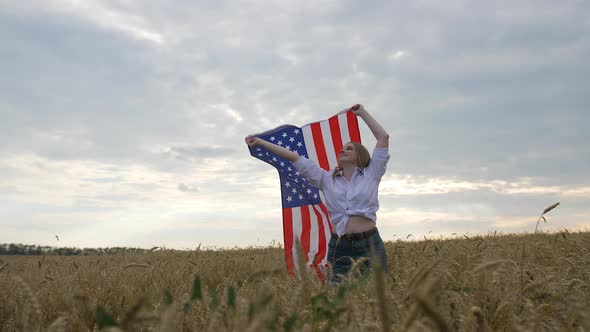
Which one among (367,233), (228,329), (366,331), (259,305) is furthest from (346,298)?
(367,233)

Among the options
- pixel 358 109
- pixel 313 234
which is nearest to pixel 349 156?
pixel 358 109

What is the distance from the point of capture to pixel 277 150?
5.22 m

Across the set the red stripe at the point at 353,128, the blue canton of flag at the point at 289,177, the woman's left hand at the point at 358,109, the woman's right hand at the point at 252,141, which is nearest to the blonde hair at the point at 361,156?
the woman's left hand at the point at 358,109

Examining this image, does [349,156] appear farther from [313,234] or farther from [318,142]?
[313,234]

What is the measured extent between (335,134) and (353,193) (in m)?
1.83

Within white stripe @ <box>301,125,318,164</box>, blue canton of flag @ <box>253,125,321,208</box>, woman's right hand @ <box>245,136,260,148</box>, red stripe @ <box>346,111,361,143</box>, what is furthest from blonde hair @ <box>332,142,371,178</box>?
white stripe @ <box>301,125,318,164</box>

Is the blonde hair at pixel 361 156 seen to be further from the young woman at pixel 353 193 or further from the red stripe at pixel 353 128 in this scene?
the red stripe at pixel 353 128

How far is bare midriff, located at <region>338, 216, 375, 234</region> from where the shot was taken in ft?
15.6

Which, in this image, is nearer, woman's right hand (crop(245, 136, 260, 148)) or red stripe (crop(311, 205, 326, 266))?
woman's right hand (crop(245, 136, 260, 148))

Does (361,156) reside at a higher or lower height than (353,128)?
lower

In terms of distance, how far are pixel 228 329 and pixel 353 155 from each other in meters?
3.87

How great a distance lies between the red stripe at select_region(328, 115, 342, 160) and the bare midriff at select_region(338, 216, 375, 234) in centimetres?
183

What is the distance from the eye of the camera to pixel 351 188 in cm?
492

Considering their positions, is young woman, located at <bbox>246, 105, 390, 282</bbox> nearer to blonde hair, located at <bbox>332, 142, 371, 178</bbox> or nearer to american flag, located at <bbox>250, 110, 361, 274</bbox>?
blonde hair, located at <bbox>332, 142, 371, 178</bbox>
